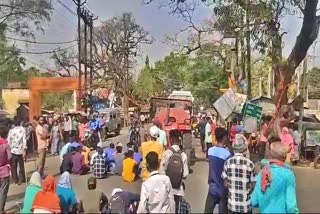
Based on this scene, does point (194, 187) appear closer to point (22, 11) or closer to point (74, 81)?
point (22, 11)

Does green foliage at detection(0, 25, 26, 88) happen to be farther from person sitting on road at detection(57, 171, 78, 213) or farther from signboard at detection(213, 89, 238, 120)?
person sitting on road at detection(57, 171, 78, 213)

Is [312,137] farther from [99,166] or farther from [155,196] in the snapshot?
[155,196]

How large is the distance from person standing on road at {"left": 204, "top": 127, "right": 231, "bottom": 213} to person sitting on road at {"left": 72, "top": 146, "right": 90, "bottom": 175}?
8.96 metres

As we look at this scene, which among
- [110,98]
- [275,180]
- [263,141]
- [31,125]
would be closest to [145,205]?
[275,180]

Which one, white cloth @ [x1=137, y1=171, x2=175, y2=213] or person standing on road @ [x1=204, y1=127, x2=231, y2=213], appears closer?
white cloth @ [x1=137, y1=171, x2=175, y2=213]

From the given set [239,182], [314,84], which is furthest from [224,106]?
[314,84]

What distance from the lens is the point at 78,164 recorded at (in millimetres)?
17000

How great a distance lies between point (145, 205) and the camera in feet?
22.3

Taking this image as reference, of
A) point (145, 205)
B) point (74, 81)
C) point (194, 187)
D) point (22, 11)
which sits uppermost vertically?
point (22, 11)

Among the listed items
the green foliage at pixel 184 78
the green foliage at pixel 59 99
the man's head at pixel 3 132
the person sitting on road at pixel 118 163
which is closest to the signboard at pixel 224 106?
the person sitting on road at pixel 118 163

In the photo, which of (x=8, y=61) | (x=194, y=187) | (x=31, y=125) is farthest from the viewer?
(x=8, y=61)

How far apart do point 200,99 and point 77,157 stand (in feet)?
199

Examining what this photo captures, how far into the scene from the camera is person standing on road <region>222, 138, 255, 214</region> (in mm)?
7391

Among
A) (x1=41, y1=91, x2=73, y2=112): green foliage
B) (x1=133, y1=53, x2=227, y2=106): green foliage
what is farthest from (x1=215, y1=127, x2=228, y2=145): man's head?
(x1=41, y1=91, x2=73, y2=112): green foliage
